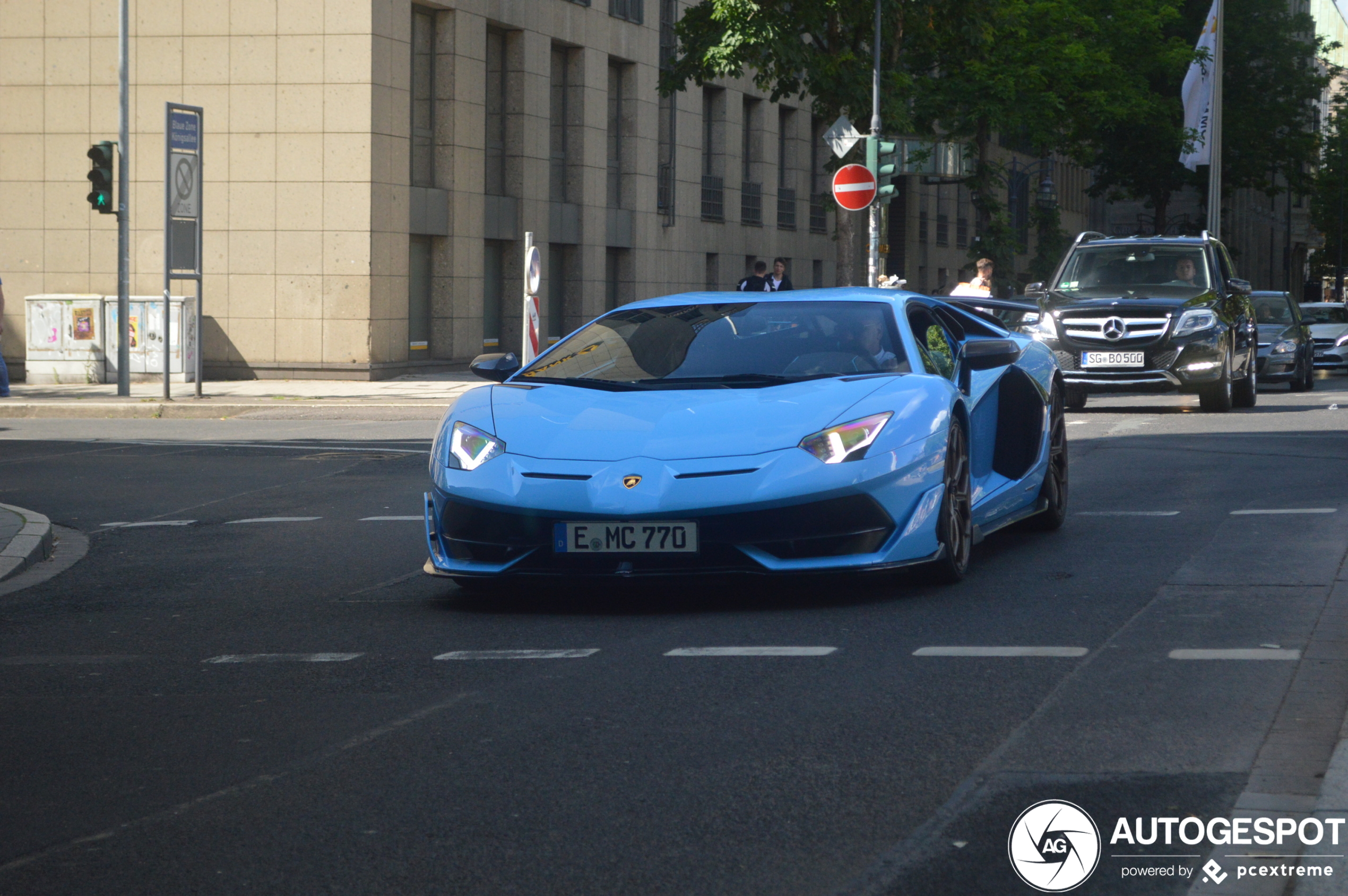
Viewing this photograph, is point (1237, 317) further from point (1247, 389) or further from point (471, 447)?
point (471, 447)

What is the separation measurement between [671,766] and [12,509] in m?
7.77

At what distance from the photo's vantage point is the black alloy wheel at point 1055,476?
9.48 metres

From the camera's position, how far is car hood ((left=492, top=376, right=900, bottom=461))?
23.5 ft

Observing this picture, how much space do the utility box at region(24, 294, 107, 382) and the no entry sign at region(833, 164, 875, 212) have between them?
35.2ft

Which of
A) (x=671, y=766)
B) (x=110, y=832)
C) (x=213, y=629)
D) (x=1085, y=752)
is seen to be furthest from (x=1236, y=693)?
(x=213, y=629)

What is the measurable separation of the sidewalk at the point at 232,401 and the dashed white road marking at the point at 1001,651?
15.3 metres

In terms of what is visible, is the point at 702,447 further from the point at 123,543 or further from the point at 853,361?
the point at 123,543

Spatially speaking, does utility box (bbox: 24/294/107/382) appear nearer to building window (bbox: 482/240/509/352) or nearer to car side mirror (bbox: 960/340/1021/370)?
building window (bbox: 482/240/509/352)

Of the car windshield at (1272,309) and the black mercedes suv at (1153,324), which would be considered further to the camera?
the car windshield at (1272,309)

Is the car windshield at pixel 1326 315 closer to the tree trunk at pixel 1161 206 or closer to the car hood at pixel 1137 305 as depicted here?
the car hood at pixel 1137 305

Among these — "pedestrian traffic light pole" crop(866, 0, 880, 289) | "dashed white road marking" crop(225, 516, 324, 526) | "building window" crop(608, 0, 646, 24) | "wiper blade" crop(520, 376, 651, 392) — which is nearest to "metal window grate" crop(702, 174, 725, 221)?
"building window" crop(608, 0, 646, 24)

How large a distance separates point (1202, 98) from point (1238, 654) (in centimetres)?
3694

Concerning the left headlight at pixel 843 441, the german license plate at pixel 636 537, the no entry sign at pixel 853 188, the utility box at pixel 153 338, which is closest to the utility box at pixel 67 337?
the utility box at pixel 153 338

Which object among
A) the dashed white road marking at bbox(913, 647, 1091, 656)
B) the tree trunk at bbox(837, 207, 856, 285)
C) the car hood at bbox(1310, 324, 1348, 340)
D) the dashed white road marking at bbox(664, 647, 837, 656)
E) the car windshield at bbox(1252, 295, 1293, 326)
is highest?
the tree trunk at bbox(837, 207, 856, 285)
